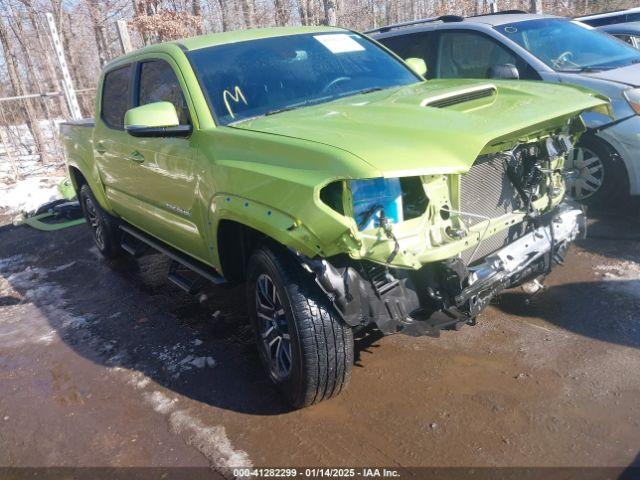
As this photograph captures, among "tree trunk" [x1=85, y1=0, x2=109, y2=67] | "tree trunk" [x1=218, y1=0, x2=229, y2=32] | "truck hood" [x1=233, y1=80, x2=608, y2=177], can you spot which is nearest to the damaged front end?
"truck hood" [x1=233, y1=80, x2=608, y2=177]

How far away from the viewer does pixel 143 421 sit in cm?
319

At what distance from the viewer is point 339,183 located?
245cm

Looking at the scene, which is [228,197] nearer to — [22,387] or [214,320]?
[214,320]

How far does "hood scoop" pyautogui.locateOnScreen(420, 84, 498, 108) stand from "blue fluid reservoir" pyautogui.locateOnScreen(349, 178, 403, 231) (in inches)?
28.3

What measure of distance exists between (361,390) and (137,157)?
2425mm

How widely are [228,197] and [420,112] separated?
1119mm

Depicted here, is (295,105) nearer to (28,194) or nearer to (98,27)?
(28,194)

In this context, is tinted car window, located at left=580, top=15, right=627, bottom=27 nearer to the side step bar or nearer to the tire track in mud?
the side step bar

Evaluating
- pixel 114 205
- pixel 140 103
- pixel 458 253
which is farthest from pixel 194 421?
pixel 114 205

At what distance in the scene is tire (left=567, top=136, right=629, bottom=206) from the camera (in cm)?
486

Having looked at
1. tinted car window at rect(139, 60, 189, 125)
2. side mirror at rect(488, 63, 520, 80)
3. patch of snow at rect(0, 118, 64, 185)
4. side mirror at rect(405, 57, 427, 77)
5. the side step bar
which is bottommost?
patch of snow at rect(0, 118, 64, 185)

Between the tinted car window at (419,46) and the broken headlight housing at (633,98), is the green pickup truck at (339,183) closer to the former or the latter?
the broken headlight housing at (633,98)

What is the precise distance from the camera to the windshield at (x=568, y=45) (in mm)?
5562

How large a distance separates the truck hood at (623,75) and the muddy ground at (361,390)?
1312mm
